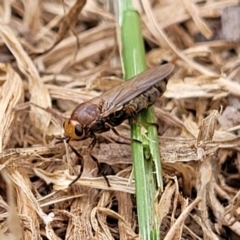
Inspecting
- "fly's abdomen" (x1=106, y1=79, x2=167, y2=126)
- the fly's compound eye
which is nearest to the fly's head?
the fly's compound eye

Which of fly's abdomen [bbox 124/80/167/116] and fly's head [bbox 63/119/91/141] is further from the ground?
fly's abdomen [bbox 124/80/167/116]

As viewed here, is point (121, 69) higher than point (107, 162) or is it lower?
higher

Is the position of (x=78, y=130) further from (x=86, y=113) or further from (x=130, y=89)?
(x=130, y=89)

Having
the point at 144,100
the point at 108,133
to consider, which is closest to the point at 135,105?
the point at 144,100

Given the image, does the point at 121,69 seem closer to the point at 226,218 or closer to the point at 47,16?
the point at 47,16

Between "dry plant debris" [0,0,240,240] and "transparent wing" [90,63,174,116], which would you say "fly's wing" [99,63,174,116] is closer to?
"transparent wing" [90,63,174,116]

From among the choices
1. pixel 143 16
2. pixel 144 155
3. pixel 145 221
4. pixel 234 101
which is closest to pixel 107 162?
pixel 144 155
